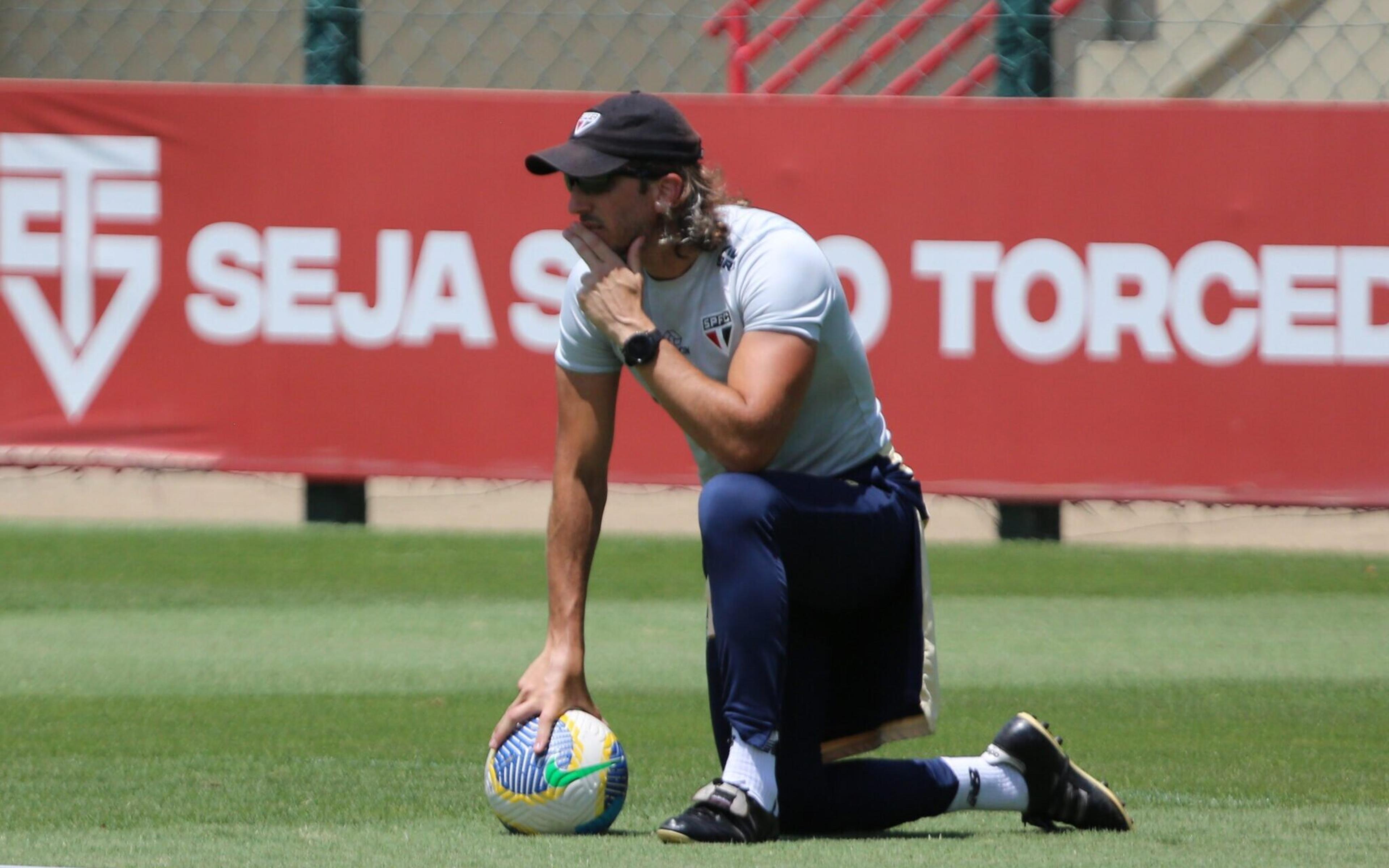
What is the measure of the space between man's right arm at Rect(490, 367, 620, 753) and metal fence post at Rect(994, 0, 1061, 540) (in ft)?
14.1

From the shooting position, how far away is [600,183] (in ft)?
13.0

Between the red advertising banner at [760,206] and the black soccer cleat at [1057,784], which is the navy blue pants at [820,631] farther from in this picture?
the red advertising banner at [760,206]

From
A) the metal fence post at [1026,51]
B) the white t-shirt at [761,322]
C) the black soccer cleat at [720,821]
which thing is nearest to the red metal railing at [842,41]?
the metal fence post at [1026,51]

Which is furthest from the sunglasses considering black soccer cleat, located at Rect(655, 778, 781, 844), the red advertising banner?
the red advertising banner

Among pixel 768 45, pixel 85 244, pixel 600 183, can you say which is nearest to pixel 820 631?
pixel 600 183

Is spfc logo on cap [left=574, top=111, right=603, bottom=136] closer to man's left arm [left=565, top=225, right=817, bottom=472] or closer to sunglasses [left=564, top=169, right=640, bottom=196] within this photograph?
sunglasses [left=564, top=169, right=640, bottom=196]

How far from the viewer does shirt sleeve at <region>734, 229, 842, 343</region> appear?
389 centimetres

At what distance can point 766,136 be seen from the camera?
8.16 metres

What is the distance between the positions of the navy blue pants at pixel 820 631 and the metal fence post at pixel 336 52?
4745 millimetres

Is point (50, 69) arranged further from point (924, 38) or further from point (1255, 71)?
point (1255, 71)

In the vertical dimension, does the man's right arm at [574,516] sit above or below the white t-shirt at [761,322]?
below

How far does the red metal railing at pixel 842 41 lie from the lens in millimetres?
8938

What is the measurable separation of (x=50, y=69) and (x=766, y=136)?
5626 mm

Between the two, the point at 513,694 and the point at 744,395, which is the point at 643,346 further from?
the point at 513,694
